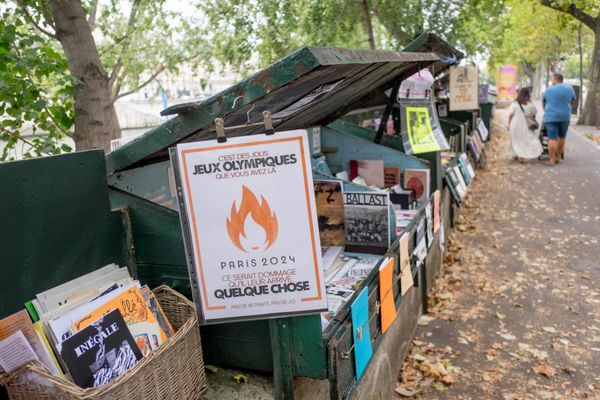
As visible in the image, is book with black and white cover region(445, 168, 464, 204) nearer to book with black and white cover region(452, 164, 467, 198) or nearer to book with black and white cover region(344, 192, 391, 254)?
book with black and white cover region(452, 164, 467, 198)

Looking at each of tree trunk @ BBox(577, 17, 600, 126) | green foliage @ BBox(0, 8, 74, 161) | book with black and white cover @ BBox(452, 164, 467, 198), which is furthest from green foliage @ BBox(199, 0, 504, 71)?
tree trunk @ BBox(577, 17, 600, 126)

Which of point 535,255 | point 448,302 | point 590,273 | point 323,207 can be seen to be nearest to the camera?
point 323,207

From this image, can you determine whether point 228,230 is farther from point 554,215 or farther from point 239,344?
point 554,215

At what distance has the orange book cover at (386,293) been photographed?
2.82 meters

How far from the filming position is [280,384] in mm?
2045

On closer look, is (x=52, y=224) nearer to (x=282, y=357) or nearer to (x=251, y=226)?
(x=251, y=226)

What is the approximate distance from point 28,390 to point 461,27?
10661 mm

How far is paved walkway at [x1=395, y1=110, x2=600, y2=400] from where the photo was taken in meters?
Result: 3.67

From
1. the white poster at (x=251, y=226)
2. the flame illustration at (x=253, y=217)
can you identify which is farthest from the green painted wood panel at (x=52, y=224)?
the flame illustration at (x=253, y=217)

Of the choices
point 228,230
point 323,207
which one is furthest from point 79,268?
point 323,207

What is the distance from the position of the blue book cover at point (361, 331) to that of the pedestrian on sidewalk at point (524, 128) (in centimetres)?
969

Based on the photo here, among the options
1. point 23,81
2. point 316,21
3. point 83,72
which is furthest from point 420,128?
point 316,21

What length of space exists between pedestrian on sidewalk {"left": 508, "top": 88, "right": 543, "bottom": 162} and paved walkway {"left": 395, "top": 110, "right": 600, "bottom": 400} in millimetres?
2924

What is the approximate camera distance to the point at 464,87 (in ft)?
27.4
